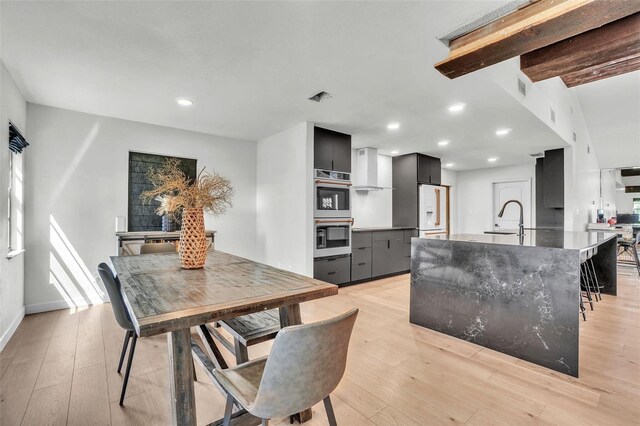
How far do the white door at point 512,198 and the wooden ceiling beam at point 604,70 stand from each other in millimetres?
5629

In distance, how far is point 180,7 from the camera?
1.87 metres

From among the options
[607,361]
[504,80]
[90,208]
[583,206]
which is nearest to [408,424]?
[607,361]

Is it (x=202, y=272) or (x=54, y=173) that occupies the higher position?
(x=54, y=173)

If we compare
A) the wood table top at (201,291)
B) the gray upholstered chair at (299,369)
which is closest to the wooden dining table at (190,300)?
the wood table top at (201,291)

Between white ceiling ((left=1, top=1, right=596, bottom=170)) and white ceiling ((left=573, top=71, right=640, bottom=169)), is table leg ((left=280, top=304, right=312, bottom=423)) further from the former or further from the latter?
white ceiling ((left=573, top=71, right=640, bottom=169))

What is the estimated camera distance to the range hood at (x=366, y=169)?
565 cm

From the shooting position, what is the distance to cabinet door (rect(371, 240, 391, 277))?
5.30 m

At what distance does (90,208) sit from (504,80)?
5.12 metres

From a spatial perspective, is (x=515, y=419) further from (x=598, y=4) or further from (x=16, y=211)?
(x=16, y=211)

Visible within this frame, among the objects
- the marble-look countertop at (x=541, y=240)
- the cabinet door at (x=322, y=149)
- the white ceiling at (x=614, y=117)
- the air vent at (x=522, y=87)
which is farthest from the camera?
the white ceiling at (x=614, y=117)

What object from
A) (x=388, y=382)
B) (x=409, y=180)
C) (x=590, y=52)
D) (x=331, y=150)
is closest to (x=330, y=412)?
(x=388, y=382)

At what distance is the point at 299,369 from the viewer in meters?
0.99

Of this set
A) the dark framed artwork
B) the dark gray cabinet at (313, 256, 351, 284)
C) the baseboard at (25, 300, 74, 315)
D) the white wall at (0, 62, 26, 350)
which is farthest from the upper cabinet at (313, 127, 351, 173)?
the baseboard at (25, 300, 74, 315)

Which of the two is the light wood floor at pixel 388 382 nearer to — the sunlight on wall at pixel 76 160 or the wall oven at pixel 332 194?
the sunlight on wall at pixel 76 160
